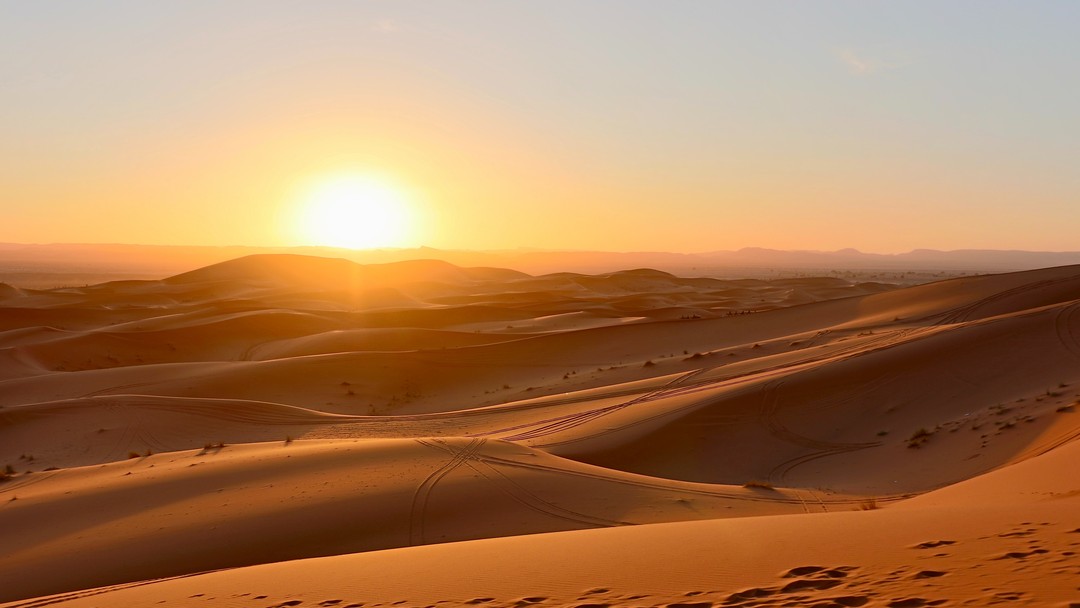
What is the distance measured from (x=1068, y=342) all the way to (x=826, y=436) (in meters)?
5.66

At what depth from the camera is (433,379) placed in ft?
81.2

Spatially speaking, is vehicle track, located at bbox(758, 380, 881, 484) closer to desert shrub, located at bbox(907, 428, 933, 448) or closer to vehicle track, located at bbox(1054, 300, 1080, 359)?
desert shrub, located at bbox(907, 428, 933, 448)

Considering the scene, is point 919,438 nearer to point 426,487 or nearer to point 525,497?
point 525,497

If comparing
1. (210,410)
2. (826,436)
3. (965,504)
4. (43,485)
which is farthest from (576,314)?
(965,504)

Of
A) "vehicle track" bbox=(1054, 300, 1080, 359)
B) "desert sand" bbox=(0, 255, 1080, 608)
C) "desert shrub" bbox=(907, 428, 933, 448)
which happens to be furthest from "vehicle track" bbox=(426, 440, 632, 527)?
"vehicle track" bbox=(1054, 300, 1080, 359)

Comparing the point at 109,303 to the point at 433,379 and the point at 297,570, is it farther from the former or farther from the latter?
the point at 297,570

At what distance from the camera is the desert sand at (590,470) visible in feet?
18.3

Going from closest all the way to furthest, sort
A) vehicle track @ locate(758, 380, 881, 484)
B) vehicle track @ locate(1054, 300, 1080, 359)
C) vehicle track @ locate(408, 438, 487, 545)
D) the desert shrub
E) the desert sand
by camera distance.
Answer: the desert sand, vehicle track @ locate(408, 438, 487, 545), the desert shrub, vehicle track @ locate(758, 380, 881, 484), vehicle track @ locate(1054, 300, 1080, 359)

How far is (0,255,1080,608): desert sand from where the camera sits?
5.59 m

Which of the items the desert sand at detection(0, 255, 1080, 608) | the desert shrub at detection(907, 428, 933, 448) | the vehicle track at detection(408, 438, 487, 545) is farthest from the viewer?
the desert shrub at detection(907, 428, 933, 448)

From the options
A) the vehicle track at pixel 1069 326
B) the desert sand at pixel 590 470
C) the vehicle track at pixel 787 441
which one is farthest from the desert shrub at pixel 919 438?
the vehicle track at pixel 1069 326

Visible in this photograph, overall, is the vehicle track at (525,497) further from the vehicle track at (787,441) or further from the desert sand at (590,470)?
the vehicle track at (787,441)

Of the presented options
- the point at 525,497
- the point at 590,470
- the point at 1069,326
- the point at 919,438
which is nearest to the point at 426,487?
the point at 525,497

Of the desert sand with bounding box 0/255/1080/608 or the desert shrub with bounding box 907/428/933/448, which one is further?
the desert shrub with bounding box 907/428/933/448
